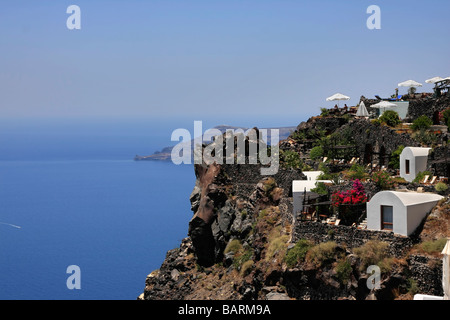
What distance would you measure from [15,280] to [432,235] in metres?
90.8

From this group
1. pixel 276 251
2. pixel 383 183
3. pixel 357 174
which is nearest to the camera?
pixel 383 183

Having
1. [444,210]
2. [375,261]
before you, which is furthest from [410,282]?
[444,210]

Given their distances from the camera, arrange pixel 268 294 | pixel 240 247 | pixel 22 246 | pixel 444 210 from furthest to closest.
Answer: pixel 22 246, pixel 240 247, pixel 268 294, pixel 444 210

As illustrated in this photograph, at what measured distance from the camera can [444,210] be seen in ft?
99.7

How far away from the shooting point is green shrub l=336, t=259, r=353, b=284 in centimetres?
3069

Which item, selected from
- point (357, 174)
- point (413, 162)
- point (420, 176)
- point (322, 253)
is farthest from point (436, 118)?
point (322, 253)

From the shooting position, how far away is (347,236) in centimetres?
3178

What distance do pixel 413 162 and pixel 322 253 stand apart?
33.5 feet

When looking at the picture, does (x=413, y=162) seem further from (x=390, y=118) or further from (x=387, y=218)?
(x=390, y=118)

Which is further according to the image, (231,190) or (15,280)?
(15,280)

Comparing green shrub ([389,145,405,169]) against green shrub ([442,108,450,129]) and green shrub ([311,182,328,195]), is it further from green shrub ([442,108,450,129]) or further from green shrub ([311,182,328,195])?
green shrub ([311,182,328,195])

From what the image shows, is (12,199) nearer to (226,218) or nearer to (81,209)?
(81,209)

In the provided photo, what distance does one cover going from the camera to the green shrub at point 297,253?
33.3 meters

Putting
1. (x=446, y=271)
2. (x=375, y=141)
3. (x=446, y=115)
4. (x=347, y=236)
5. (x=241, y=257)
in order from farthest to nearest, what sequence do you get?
(x=375, y=141), (x=446, y=115), (x=241, y=257), (x=347, y=236), (x=446, y=271)
